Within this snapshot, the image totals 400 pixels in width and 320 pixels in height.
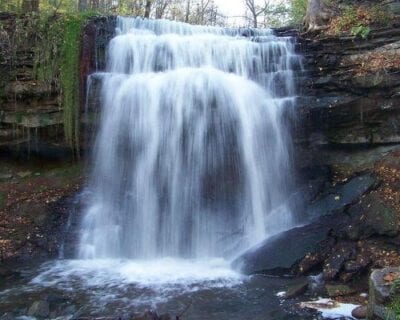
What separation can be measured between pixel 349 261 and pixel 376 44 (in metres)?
5.34

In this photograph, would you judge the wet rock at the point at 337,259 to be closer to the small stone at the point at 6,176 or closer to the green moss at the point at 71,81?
the green moss at the point at 71,81

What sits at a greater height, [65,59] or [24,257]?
[65,59]

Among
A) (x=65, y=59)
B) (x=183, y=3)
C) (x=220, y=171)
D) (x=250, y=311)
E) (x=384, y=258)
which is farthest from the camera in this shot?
(x=183, y=3)


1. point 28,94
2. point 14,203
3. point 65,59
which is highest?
point 65,59

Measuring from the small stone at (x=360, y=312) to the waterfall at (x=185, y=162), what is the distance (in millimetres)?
2955

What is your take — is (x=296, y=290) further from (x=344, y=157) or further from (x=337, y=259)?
(x=344, y=157)

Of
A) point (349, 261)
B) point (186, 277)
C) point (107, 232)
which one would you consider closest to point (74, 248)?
point (107, 232)

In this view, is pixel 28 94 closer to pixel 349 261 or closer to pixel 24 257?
pixel 24 257

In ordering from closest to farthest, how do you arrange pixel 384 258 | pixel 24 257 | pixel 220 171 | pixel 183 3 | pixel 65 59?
1. pixel 384 258
2. pixel 24 257
3. pixel 220 171
4. pixel 65 59
5. pixel 183 3

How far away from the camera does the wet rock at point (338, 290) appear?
6.36m

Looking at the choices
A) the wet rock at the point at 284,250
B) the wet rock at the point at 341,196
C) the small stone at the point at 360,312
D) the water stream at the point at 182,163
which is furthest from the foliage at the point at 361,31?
the small stone at the point at 360,312

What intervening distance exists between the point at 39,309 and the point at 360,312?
410 centimetres

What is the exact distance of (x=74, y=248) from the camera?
8.70m

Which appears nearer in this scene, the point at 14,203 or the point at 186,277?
the point at 186,277
